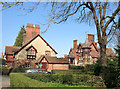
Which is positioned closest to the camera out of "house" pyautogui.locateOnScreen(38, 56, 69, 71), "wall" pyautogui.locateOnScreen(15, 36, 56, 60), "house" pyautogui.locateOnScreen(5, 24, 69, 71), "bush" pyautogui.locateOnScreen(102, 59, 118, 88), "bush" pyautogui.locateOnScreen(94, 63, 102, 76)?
"bush" pyautogui.locateOnScreen(102, 59, 118, 88)

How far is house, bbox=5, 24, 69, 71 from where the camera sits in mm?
41688

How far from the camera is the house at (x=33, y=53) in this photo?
41.7 meters

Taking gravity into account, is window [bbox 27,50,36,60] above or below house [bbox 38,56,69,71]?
above

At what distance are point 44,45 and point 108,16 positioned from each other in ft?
99.2

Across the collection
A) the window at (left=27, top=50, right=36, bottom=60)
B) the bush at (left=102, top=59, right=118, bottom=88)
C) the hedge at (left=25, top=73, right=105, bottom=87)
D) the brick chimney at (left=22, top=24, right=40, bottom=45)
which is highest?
the brick chimney at (left=22, top=24, right=40, bottom=45)

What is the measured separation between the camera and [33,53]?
4416cm

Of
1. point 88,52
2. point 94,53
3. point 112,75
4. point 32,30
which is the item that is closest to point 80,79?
point 112,75

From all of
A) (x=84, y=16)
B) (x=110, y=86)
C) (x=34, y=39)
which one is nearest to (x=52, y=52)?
(x=34, y=39)

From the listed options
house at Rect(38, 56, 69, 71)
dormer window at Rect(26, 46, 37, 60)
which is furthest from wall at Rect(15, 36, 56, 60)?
house at Rect(38, 56, 69, 71)

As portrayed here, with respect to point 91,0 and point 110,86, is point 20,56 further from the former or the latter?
point 110,86

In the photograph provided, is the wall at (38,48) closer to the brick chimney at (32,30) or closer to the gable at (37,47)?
the gable at (37,47)

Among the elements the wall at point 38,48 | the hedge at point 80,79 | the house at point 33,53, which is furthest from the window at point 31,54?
the hedge at point 80,79

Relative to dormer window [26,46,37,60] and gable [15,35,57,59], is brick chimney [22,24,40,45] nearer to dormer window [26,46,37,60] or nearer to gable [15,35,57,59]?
gable [15,35,57,59]

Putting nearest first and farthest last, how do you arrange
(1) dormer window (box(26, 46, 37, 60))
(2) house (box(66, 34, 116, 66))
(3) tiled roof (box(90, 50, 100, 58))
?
(1) dormer window (box(26, 46, 37, 60)) → (2) house (box(66, 34, 116, 66)) → (3) tiled roof (box(90, 50, 100, 58))
